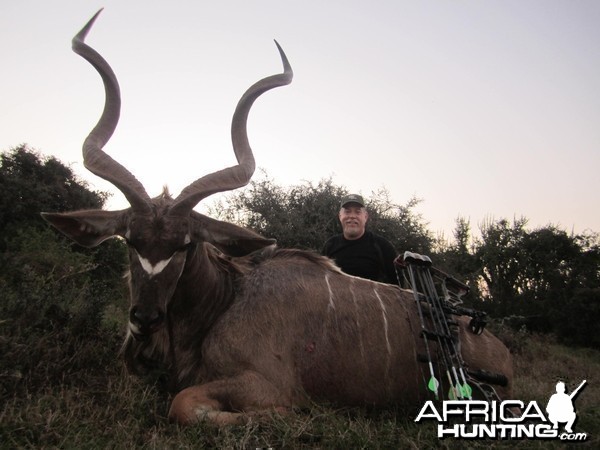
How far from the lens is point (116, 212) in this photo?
9.77 feet

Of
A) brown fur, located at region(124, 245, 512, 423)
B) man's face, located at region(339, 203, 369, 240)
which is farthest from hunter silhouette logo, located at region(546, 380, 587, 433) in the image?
man's face, located at region(339, 203, 369, 240)

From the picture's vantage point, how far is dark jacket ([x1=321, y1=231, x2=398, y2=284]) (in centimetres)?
529

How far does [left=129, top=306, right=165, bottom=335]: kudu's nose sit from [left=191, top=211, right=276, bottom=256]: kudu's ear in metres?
0.64

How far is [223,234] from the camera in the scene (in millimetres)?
3064

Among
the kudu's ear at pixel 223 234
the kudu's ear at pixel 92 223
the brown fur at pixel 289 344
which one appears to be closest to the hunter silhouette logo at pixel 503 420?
the brown fur at pixel 289 344

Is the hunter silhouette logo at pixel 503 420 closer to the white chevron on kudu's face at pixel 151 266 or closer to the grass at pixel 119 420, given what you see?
the grass at pixel 119 420

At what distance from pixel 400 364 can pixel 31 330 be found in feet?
8.92

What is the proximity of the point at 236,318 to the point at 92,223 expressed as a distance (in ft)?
3.84

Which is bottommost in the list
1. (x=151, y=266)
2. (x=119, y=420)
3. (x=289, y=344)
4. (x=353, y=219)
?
(x=119, y=420)

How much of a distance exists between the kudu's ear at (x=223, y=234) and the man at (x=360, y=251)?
7.89 ft

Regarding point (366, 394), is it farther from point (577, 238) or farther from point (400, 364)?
point (577, 238)

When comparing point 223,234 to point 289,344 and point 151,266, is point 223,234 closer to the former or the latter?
point 151,266

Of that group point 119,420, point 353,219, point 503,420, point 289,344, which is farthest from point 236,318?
point 353,219

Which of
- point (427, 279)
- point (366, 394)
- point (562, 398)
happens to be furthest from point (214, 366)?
point (562, 398)
